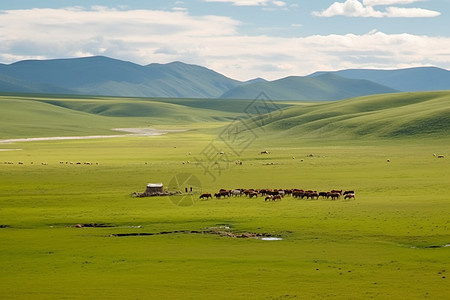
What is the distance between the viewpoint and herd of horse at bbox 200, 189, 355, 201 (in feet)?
153

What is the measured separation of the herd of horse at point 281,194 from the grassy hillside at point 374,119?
2694 inches

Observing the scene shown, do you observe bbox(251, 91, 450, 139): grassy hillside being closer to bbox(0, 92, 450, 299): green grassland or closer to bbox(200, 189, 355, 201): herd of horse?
bbox(0, 92, 450, 299): green grassland

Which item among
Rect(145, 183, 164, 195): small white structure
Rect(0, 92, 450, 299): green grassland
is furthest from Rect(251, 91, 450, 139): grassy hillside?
Rect(145, 183, 164, 195): small white structure

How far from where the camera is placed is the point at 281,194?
1914 inches

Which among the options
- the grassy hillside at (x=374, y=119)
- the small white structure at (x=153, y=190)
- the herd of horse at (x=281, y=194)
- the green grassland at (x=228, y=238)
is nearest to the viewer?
the green grassland at (x=228, y=238)

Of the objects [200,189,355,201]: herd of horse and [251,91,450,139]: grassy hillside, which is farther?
[251,91,450,139]: grassy hillside

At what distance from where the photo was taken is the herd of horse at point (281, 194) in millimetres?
46756

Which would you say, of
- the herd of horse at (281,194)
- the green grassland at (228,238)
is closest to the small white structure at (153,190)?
the green grassland at (228,238)

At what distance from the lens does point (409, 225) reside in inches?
1382

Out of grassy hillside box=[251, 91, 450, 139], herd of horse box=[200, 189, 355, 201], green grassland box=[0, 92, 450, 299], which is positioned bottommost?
green grassland box=[0, 92, 450, 299]

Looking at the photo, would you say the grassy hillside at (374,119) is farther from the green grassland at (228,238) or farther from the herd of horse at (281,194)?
the herd of horse at (281,194)

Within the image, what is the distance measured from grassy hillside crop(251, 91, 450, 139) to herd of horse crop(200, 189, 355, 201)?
6843cm

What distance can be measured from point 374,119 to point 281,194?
89.2 m

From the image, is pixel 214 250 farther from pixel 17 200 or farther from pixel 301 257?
pixel 17 200
